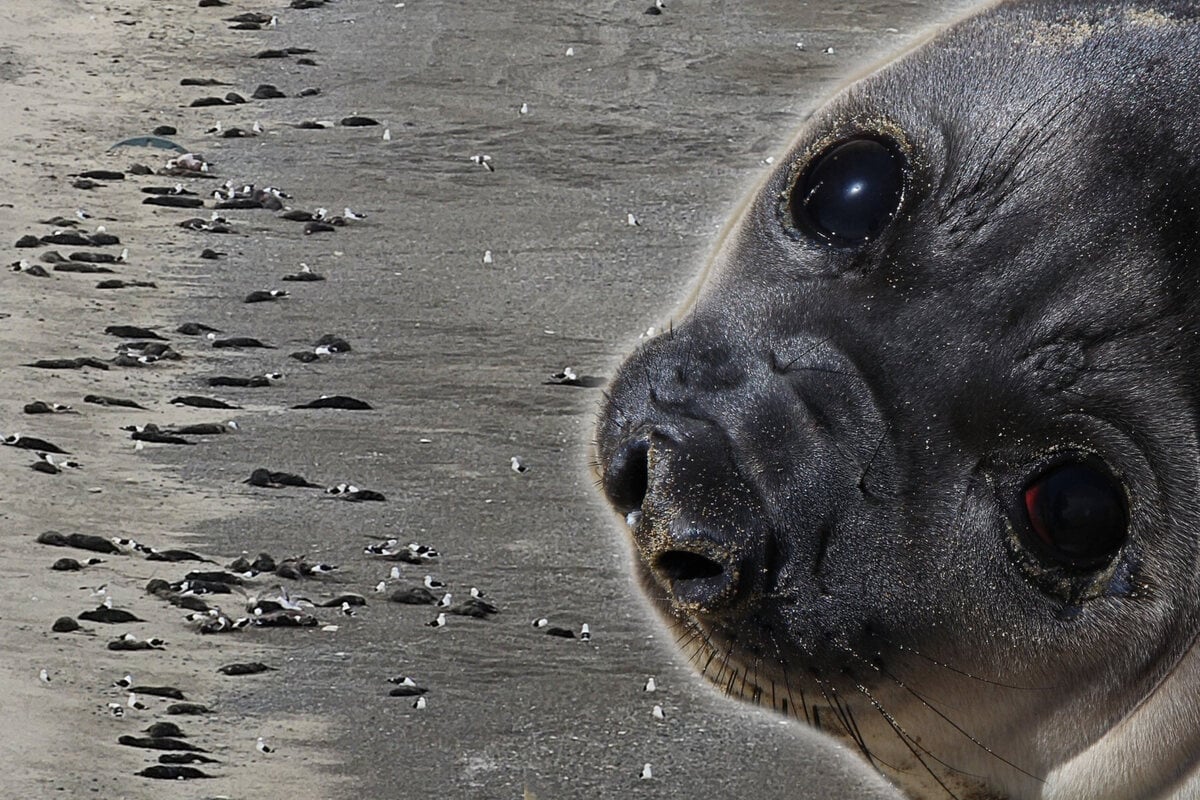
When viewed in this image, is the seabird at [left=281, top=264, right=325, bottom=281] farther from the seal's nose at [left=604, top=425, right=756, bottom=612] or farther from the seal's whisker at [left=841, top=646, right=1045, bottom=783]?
the seal's whisker at [left=841, top=646, right=1045, bottom=783]

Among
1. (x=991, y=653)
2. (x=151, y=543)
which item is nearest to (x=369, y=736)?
(x=151, y=543)

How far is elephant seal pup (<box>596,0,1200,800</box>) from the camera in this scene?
2.65 metres

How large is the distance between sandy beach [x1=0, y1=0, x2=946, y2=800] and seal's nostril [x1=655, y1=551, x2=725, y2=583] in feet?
1.85

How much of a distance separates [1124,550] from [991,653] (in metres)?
0.27

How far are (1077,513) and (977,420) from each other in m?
0.20

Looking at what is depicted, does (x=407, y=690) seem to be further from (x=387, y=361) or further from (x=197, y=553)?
(x=387, y=361)

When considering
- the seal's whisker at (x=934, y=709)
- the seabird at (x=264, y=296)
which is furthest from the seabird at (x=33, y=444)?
the seal's whisker at (x=934, y=709)

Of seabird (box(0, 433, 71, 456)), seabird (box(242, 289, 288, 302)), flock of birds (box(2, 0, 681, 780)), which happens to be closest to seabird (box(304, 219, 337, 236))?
flock of birds (box(2, 0, 681, 780))

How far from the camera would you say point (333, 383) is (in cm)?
870

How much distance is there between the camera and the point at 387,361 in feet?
29.2

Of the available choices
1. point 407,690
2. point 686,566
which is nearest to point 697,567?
point 686,566

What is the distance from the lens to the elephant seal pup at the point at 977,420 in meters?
2.65

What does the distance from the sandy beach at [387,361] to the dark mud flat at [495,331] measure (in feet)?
0.06

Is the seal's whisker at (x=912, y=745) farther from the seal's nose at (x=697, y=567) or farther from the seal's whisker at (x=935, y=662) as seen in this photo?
the seal's nose at (x=697, y=567)
